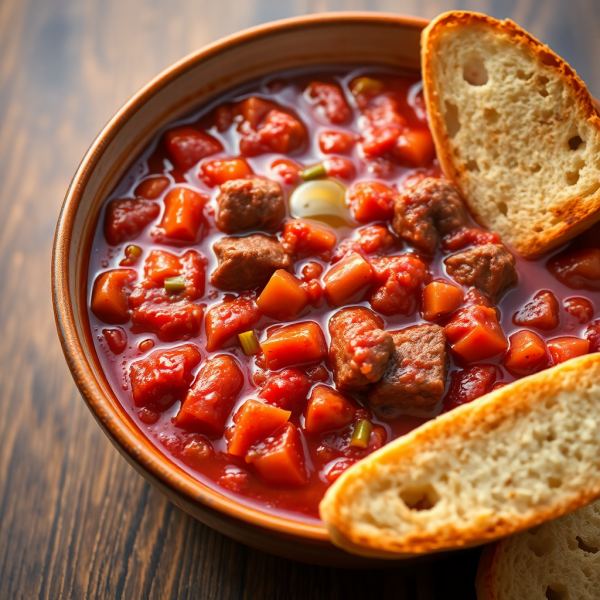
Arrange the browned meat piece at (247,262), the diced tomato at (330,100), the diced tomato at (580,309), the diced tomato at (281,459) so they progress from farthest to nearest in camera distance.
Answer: the diced tomato at (330,100)
the diced tomato at (580,309)
the browned meat piece at (247,262)
the diced tomato at (281,459)

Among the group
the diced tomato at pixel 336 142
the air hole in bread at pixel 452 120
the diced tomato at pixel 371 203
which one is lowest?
the diced tomato at pixel 371 203

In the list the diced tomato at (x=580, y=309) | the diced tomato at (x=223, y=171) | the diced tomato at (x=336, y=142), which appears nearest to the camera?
the diced tomato at (x=580, y=309)

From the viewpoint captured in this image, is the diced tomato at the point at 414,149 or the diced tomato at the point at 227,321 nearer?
the diced tomato at the point at 227,321

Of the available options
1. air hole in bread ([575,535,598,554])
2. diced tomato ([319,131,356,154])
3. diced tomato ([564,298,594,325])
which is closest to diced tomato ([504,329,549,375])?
diced tomato ([564,298,594,325])

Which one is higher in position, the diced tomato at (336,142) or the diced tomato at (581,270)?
the diced tomato at (336,142)

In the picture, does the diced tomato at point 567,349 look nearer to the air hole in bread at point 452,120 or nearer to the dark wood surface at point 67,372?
the dark wood surface at point 67,372

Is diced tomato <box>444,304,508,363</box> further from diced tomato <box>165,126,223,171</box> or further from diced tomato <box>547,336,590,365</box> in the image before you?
diced tomato <box>165,126,223,171</box>

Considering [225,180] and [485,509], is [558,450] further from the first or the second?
[225,180]

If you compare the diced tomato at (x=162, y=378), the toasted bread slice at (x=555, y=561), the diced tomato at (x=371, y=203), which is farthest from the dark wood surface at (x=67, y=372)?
the diced tomato at (x=371, y=203)
